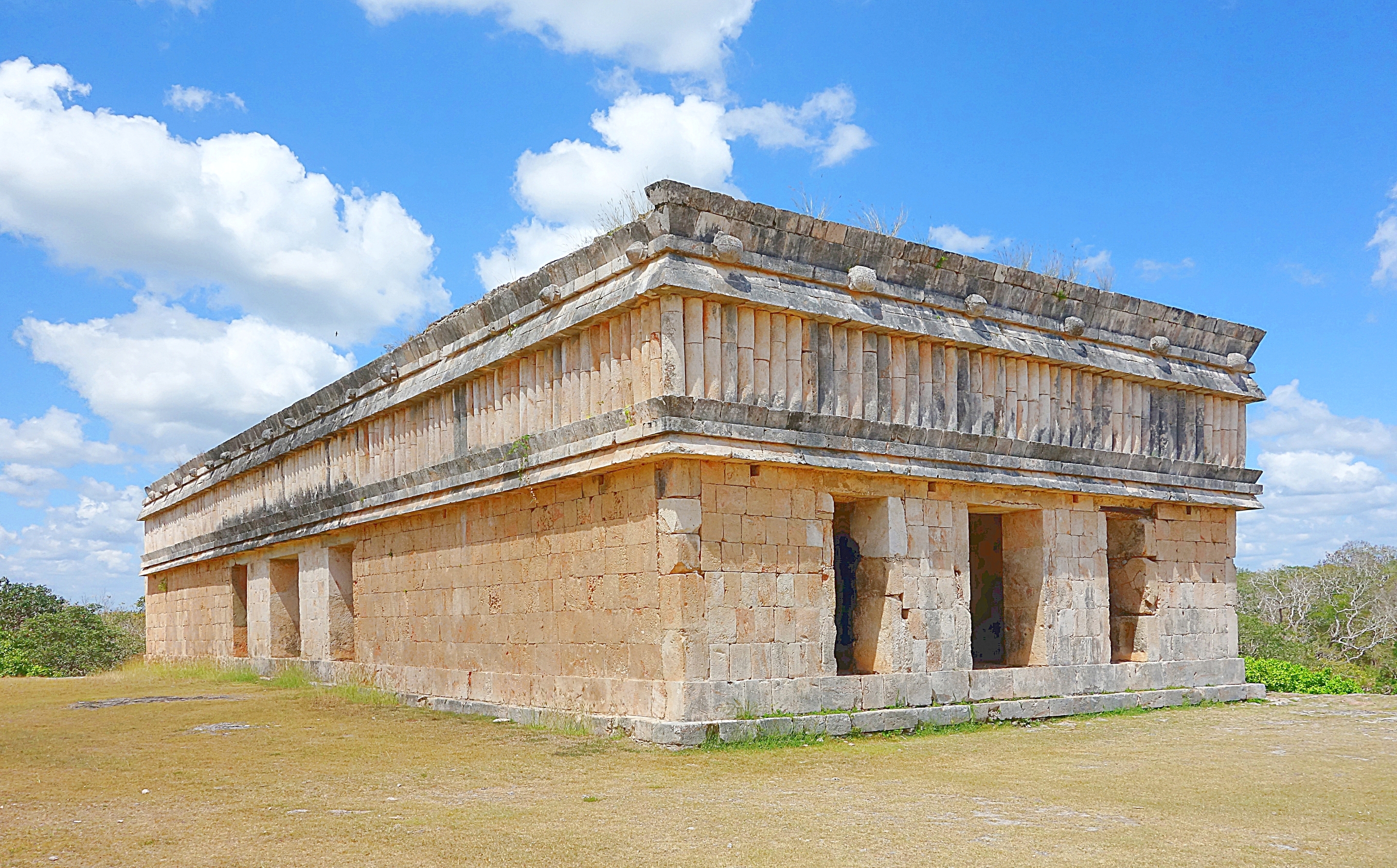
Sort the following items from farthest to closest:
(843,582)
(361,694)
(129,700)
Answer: (129,700) < (361,694) < (843,582)

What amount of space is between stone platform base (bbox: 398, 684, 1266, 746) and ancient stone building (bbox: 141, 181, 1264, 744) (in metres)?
0.04

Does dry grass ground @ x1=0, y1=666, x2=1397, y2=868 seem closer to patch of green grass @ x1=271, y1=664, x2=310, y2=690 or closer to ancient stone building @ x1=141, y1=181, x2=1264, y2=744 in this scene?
ancient stone building @ x1=141, y1=181, x2=1264, y2=744

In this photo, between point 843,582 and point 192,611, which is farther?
point 192,611

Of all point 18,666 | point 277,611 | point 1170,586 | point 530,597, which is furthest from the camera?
point 18,666

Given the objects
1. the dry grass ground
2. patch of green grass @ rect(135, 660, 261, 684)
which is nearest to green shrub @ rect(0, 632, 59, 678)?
patch of green grass @ rect(135, 660, 261, 684)

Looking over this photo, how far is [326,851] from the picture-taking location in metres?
5.42

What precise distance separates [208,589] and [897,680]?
15419 mm

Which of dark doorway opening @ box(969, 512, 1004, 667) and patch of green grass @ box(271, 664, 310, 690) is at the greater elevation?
dark doorway opening @ box(969, 512, 1004, 667)

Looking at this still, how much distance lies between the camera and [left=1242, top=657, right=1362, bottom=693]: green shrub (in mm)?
15070

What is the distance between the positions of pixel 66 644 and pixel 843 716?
20695 millimetres

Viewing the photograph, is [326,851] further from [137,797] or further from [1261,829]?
[1261,829]

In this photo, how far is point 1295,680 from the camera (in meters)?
15.2

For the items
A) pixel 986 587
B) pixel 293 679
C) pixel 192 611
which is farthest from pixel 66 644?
pixel 986 587

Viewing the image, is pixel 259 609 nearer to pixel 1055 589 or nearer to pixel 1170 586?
pixel 1055 589
